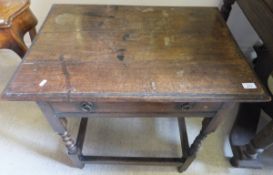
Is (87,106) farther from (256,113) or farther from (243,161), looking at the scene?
(256,113)

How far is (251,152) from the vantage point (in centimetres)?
111

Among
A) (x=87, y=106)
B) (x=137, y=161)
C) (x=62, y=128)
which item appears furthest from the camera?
(x=137, y=161)

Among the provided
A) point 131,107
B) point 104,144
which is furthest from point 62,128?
point 104,144

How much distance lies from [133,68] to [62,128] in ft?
1.19

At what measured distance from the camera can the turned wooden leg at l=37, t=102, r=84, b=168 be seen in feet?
2.60

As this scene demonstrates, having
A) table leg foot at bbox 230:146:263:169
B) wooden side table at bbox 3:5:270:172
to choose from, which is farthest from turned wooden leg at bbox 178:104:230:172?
table leg foot at bbox 230:146:263:169

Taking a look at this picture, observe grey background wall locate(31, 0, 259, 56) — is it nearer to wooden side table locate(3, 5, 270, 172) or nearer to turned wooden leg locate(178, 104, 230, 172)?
wooden side table locate(3, 5, 270, 172)

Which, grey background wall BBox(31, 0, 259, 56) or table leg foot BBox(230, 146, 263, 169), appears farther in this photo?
grey background wall BBox(31, 0, 259, 56)

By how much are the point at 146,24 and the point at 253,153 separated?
783mm

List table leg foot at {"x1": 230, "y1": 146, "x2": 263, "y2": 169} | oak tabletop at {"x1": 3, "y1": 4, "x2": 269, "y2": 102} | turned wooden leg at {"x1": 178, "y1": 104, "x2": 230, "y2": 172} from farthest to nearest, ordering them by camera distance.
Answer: table leg foot at {"x1": 230, "y1": 146, "x2": 263, "y2": 169}
turned wooden leg at {"x1": 178, "y1": 104, "x2": 230, "y2": 172}
oak tabletop at {"x1": 3, "y1": 4, "x2": 269, "y2": 102}

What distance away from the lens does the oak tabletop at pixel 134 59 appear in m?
0.72

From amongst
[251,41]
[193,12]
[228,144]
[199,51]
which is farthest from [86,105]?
[251,41]

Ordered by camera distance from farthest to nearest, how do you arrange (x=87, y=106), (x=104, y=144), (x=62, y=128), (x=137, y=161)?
(x=104, y=144) → (x=137, y=161) → (x=62, y=128) → (x=87, y=106)

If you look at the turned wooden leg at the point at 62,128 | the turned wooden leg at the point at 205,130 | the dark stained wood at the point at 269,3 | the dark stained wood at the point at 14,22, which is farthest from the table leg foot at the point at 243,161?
the dark stained wood at the point at 14,22
